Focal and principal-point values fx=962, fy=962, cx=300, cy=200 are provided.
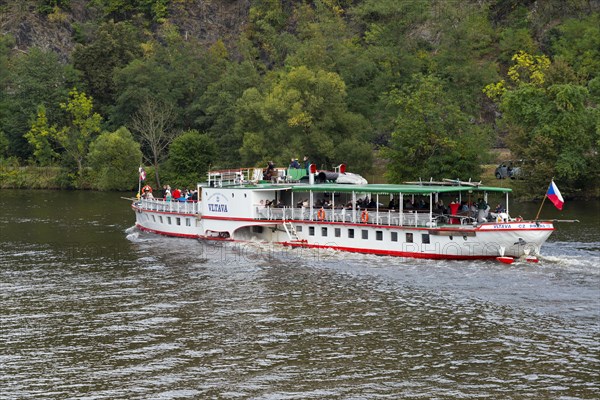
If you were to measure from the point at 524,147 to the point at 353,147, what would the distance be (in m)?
19.5

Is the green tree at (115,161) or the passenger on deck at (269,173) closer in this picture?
the passenger on deck at (269,173)

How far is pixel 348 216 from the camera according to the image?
2564 inches

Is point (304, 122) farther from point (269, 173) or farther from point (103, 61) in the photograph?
point (103, 61)

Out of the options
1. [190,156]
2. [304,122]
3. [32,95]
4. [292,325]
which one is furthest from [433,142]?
[32,95]

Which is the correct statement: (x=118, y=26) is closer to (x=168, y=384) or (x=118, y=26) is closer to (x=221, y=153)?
(x=221, y=153)

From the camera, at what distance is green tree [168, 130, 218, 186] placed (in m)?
121

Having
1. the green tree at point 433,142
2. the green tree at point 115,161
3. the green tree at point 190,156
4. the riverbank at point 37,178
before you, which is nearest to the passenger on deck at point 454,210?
the green tree at point 433,142

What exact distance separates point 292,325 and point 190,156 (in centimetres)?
8008

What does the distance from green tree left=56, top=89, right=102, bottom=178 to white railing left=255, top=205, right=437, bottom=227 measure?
2573 inches

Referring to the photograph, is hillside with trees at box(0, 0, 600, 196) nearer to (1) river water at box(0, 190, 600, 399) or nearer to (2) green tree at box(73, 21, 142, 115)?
(2) green tree at box(73, 21, 142, 115)

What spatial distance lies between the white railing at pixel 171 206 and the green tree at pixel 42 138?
59.5 metres

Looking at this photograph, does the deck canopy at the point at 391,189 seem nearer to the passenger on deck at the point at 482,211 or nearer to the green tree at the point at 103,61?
the passenger on deck at the point at 482,211

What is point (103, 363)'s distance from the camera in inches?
1535

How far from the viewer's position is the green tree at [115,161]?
12181 cm
